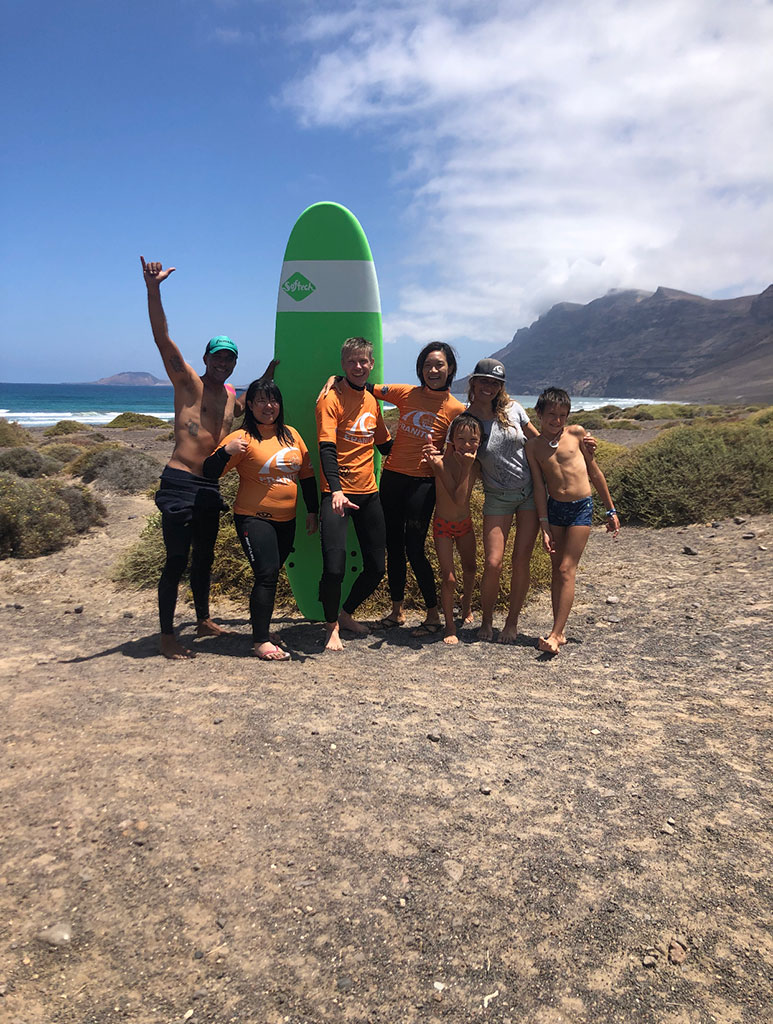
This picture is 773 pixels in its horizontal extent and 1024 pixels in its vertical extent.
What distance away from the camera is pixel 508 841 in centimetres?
221

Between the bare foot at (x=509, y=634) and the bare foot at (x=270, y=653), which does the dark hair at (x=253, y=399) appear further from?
A: the bare foot at (x=509, y=634)

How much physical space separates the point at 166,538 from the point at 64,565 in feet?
11.8

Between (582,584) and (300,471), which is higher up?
(300,471)

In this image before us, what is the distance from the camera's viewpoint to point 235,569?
562cm

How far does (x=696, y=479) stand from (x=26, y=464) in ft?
35.6

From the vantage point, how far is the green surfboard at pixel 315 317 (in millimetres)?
4934

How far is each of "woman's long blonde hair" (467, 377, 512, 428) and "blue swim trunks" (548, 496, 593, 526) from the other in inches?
22.9

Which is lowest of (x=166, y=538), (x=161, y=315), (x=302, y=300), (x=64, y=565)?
(x=64, y=565)

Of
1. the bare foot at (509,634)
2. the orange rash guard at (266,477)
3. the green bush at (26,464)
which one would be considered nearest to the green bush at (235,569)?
the bare foot at (509,634)

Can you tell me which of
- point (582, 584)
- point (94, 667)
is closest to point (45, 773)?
point (94, 667)

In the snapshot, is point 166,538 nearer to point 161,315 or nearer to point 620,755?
point 161,315

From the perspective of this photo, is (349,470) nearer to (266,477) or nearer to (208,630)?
(266,477)

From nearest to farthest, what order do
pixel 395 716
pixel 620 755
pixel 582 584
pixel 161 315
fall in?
1. pixel 620 755
2. pixel 395 716
3. pixel 161 315
4. pixel 582 584

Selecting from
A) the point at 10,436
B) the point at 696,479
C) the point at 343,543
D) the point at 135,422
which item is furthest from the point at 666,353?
the point at 343,543
